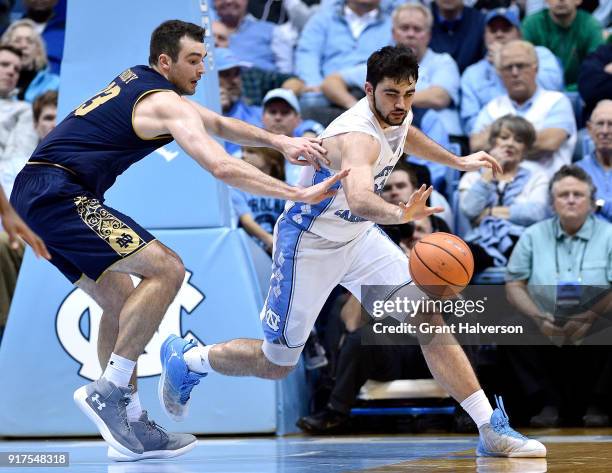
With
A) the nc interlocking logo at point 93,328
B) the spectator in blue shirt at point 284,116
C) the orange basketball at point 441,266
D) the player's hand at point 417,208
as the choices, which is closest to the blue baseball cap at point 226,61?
the spectator in blue shirt at point 284,116

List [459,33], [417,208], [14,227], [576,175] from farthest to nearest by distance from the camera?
[459,33] → [576,175] → [417,208] → [14,227]

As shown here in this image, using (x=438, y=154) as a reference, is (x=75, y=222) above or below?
below

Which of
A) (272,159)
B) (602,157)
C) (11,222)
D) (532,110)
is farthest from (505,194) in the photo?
(11,222)

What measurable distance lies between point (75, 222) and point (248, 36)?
20.1 ft

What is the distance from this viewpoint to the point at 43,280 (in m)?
8.01

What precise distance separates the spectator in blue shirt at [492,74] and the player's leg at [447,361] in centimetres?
396

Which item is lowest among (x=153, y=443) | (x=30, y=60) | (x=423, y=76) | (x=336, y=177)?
(x=153, y=443)

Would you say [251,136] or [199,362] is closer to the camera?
[251,136]

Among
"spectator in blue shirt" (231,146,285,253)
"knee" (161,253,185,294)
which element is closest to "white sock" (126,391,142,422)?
"knee" (161,253,185,294)

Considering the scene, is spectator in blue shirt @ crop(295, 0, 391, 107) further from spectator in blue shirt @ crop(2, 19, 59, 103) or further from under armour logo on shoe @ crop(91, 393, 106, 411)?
under armour logo on shoe @ crop(91, 393, 106, 411)

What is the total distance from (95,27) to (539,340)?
4233 millimetres

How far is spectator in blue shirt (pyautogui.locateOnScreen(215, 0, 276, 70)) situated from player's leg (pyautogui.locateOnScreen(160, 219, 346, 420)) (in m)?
5.37

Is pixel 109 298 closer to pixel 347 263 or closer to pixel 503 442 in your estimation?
pixel 347 263

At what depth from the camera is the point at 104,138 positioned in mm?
5844
